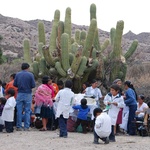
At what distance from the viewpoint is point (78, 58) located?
19.1 metres

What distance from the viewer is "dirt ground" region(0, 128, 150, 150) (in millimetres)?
10039

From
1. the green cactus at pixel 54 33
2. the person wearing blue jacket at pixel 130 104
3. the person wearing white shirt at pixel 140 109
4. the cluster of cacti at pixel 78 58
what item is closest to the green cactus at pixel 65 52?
the cluster of cacti at pixel 78 58

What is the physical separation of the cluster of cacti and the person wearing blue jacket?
5680 millimetres

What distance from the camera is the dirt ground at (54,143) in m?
10.0

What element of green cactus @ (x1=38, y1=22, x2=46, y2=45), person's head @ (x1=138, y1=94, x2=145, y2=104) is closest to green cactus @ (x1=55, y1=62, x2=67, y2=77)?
green cactus @ (x1=38, y1=22, x2=46, y2=45)

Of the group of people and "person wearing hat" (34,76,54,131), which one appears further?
"person wearing hat" (34,76,54,131)

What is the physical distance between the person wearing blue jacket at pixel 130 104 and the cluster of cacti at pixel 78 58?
18.6 feet

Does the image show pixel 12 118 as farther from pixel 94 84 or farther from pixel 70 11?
pixel 70 11

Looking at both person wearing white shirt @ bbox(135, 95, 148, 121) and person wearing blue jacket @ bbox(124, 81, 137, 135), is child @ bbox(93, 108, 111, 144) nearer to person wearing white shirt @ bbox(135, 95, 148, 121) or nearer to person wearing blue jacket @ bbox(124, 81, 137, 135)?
person wearing blue jacket @ bbox(124, 81, 137, 135)

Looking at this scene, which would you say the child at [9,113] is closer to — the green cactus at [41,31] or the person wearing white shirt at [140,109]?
the person wearing white shirt at [140,109]

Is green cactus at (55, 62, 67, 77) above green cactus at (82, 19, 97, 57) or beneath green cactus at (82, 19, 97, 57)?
beneath

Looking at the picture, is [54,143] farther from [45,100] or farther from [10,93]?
[45,100]

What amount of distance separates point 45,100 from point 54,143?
3142 mm

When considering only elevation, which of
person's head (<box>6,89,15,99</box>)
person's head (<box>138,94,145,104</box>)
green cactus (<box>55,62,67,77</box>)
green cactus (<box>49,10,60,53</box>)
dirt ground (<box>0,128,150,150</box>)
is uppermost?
green cactus (<box>49,10,60,53</box>)
